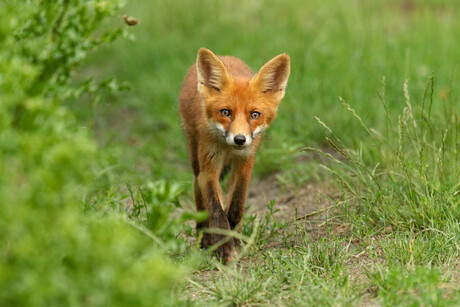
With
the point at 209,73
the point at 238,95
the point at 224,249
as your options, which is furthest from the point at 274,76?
the point at 224,249

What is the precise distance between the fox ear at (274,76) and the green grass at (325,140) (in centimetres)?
49

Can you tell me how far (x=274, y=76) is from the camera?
4.68 m

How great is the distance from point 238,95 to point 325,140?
230 cm

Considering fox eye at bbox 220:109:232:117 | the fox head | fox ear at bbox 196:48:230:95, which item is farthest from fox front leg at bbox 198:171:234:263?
fox ear at bbox 196:48:230:95

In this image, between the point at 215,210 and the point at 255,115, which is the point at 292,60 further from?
the point at 215,210

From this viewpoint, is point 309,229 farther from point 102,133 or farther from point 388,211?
point 102,133

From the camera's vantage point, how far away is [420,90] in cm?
711

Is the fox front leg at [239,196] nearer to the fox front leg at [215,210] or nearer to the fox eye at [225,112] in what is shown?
the fox front leg at [215,210]

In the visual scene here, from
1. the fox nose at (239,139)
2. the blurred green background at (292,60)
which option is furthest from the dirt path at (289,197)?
the fox nose at (239,139)

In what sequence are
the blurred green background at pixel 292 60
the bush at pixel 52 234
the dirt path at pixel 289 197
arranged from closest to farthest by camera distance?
the bush at pixel 52 234 < the dirt path at pixel 289 197 < the blurred green background at pixel 292 60

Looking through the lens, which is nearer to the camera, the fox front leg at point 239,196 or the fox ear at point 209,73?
the fox ear at point 209,73

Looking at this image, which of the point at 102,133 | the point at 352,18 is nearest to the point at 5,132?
the point at 102,133

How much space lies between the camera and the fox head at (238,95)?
4.39 metres

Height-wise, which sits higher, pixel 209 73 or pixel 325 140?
pixel 209 73
